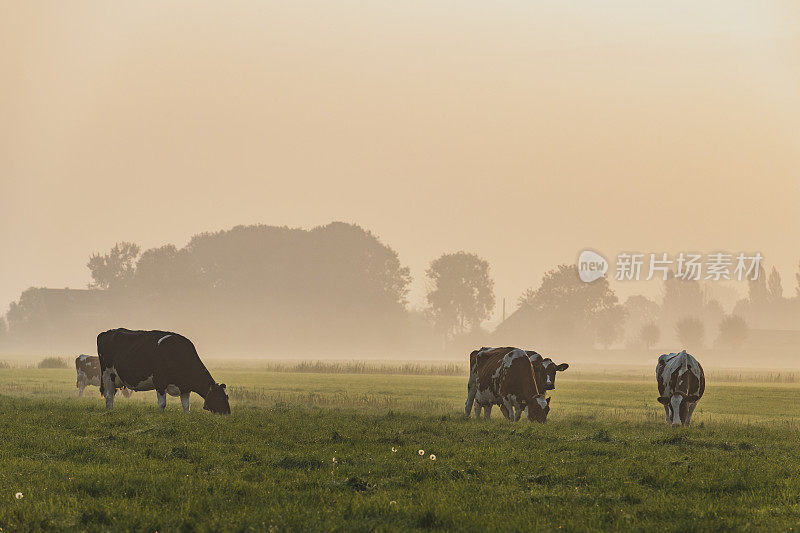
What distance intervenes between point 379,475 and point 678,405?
1525 cm

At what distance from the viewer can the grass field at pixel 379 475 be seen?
1123cm

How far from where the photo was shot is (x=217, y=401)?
2753cm

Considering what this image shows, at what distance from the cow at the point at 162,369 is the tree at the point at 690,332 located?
161 meters

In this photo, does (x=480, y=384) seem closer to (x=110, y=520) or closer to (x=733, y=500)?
(x=733, y=500)

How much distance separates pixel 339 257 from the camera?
178 meters

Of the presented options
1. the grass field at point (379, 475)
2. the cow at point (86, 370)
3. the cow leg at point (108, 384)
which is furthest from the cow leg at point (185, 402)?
the cow at point (86, 370)

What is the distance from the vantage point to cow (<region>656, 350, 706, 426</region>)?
26016 mm

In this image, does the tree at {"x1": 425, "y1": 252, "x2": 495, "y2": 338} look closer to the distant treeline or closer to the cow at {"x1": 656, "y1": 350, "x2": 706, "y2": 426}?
the distant treeline

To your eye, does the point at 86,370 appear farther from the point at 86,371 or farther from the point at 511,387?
the point at 511,387

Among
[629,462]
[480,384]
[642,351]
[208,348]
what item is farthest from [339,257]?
[629,462]

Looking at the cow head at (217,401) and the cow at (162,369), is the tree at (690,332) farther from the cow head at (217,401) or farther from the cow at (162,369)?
the cow at (162,369)

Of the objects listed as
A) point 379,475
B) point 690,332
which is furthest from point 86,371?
point 690,332

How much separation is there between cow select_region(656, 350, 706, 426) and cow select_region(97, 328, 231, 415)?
50.6 feet

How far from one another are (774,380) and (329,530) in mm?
83603
